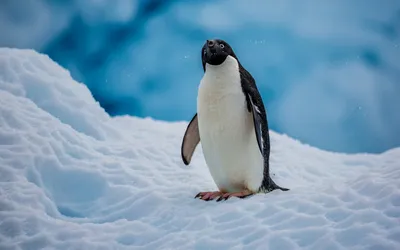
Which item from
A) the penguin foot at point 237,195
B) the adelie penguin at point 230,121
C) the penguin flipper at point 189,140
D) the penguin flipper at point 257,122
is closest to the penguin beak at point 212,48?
the adelie penguin at point 230,121

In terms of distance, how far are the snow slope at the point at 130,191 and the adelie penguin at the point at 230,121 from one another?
0.20 meters

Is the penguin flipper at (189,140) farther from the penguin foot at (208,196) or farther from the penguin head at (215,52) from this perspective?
the penguin head at (215,52)

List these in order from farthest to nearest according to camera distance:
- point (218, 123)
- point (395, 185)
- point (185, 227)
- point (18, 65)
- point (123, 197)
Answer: point (18, 65) < point (123, 197) < point (218, 123) < point (185, 227) < point (395, 185)

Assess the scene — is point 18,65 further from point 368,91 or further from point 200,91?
point 368,91

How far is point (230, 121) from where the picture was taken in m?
2.56

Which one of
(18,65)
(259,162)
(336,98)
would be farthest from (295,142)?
(18,65)

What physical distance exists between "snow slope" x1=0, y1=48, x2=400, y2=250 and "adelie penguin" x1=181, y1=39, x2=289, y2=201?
205 millimetres

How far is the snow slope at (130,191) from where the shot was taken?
2.01 m

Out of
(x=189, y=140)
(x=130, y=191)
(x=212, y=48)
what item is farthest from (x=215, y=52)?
(x=130, y=191)

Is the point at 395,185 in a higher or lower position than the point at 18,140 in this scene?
lower

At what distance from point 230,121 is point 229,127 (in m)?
0.03

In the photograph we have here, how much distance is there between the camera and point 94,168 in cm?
302

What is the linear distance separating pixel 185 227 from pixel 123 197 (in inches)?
25.6

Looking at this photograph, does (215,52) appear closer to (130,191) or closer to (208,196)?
(208,196)
